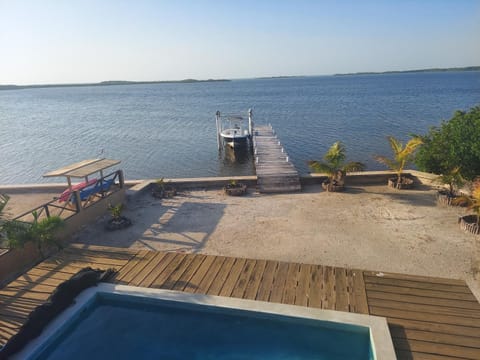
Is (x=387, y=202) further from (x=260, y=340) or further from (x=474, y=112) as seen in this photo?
(x=260, y=340)

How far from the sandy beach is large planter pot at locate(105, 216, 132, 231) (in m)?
0.17

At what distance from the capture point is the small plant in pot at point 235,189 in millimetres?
11594

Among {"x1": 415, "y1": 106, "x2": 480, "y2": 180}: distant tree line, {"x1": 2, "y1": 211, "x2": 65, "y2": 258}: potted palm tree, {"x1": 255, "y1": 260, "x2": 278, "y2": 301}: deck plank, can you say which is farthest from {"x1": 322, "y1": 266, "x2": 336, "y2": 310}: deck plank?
{"x1": 415, "y1": 106, "x2": 480, "y2": 180}: distant tree line

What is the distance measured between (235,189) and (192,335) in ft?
22.0

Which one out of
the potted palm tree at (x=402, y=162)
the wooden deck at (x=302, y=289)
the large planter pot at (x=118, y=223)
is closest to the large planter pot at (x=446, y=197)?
the potted palm tree at (x=402, y=162)

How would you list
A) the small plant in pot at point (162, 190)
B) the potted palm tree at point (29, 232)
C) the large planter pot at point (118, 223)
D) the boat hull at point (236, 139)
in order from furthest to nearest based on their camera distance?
the boat hull at point (236, 139)
the small plant in pot at point (162, 190)
the large planter pot at point (118, 223)
the potted palm tree at point (29, 232)

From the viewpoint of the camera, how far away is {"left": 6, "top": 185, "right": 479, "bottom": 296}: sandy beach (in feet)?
23.6

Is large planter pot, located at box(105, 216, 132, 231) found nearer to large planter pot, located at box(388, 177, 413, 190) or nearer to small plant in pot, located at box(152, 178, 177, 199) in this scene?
small plant in pot, located at box(152, 178, 177, 199)

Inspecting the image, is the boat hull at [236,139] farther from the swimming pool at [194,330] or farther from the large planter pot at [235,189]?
the swimming pool at [194,330]

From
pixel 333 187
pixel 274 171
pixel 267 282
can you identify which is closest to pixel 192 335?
pixel 267 282

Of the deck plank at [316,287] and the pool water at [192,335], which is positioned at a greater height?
the deck plank at [316,287]

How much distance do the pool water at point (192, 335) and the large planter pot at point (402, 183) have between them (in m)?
7.96

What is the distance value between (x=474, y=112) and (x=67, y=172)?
1196 cm

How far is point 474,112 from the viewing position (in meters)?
9.83
